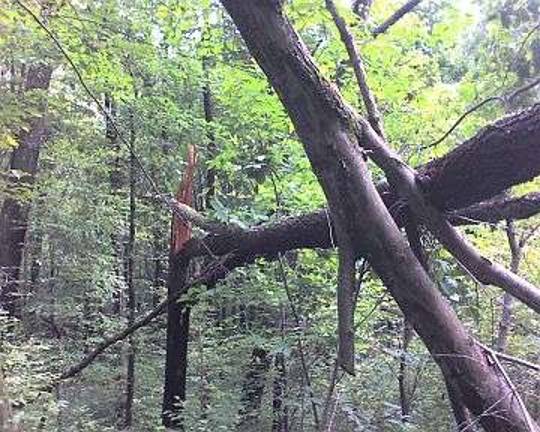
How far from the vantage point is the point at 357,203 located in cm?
356

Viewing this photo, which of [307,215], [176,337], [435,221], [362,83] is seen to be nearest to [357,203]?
[435,221]

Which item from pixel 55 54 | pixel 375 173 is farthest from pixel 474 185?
pixel 55 54

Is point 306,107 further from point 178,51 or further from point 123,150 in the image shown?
point 123,150

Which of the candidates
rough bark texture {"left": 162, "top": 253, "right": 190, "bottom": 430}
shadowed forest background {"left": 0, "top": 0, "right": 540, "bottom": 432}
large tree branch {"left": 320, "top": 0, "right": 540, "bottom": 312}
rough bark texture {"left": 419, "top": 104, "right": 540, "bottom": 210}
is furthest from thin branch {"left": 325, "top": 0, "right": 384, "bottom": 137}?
rough bark texture {"left": 162, "top": 253, "right": 190, "bottom": 430}

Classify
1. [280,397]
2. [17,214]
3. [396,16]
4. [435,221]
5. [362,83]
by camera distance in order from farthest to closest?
1. [17,214]
2. [396,16]
3. [280,397]
4. [362,83]
5. [435,221]

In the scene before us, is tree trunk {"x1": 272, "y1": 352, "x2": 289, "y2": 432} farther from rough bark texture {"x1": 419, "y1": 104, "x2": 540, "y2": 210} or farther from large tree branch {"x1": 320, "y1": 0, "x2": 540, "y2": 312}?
rough bark texture {"x1": 419, "y1": 104, "x2": 540, "y2": 210}

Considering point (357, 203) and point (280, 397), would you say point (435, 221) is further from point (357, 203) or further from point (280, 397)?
point (280, 397)

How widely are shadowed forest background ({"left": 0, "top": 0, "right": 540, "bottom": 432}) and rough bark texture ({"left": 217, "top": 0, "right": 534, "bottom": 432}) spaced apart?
0.04ft

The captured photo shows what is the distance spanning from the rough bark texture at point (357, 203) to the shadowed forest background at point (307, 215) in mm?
12

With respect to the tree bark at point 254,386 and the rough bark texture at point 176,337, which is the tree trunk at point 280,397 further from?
the rough bark texture at point 176,337

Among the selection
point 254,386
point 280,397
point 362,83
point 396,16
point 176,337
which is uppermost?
point 396,16

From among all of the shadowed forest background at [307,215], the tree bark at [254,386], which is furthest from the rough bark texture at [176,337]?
the tree bark at [254,386]

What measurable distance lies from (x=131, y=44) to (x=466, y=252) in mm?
4097

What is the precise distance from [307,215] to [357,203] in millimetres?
1812
